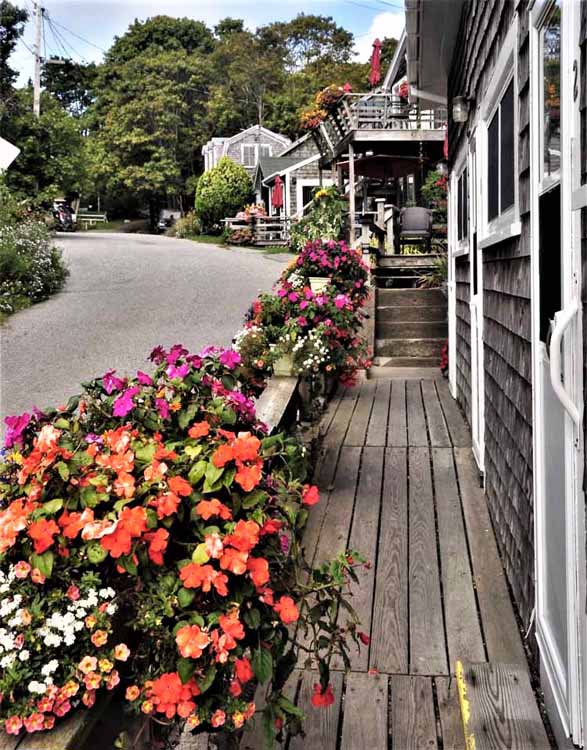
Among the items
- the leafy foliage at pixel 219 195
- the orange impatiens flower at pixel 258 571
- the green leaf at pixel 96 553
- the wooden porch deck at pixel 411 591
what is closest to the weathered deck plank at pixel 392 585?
the wooden porch deck at pixel 411 591

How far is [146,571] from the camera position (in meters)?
1.65

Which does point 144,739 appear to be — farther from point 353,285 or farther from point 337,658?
point 353,285

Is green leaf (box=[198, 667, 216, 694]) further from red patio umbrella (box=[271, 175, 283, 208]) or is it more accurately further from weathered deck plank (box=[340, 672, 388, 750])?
red patio umbrella (box=[271, 175, 283, 208])

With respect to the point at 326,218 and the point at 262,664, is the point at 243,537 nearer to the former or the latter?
the point at 262,664

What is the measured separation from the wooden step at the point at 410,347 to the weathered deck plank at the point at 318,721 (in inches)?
283

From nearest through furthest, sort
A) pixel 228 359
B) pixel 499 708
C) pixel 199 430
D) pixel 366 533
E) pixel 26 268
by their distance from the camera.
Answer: pixel 199 430, pixel 228 359, pixel 499 708, pixel 366 533, pixel 26 268

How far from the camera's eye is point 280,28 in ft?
149

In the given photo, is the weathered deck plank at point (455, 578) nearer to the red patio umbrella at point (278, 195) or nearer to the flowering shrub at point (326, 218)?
the flowering shrub at point (326, 218)

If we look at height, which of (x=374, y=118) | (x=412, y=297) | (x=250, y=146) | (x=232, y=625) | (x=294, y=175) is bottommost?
(x=232, y=625)

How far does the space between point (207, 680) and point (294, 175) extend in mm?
29118

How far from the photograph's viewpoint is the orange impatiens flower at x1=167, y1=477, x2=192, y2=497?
1.67 meters

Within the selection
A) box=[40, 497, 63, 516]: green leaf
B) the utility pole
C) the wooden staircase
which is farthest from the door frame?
the utility pole

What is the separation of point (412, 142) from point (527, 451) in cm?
1306

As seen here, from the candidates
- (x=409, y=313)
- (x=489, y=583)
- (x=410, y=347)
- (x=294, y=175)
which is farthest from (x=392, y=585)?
(x=294, y=175)
